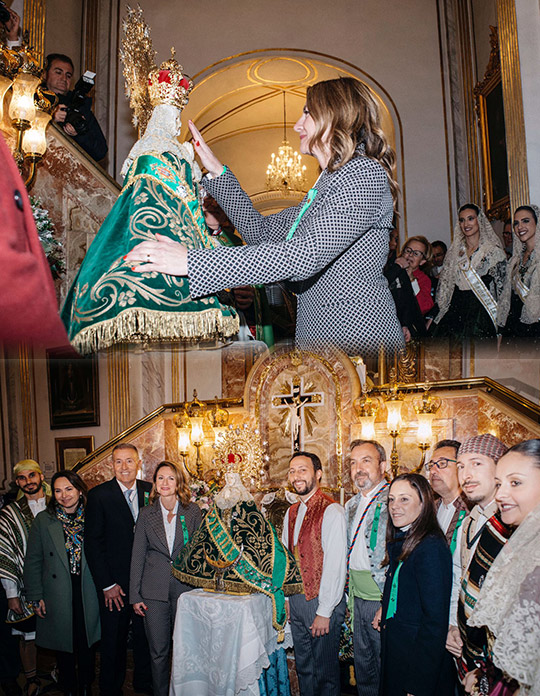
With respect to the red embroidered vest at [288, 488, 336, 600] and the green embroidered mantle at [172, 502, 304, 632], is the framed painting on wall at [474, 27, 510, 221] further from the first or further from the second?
the green embroidered mantle at [172, 502, 304, 632]

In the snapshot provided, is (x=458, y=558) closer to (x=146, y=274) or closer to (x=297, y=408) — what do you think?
(x=146, y=274)

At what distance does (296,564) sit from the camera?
12.5ft

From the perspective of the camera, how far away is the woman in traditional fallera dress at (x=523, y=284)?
3768 millimetres

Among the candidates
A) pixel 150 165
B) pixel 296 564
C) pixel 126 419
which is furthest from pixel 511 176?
pixel 150 165

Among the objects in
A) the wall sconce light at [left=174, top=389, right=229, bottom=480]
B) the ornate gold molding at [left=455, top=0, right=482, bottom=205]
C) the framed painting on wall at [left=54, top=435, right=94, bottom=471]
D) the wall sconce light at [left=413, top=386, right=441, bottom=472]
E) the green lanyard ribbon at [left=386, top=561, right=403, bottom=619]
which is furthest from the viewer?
the ornate gold molding at [left=455, top=0, right=482, bottom=205]

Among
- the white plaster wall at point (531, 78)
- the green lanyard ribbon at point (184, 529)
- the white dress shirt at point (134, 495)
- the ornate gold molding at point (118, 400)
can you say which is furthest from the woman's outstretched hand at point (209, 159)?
the ornate gold molding at point (118, 400)

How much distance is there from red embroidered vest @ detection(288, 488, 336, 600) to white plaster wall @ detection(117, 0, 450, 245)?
220 inches

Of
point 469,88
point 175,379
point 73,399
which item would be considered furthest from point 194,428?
point 469,88

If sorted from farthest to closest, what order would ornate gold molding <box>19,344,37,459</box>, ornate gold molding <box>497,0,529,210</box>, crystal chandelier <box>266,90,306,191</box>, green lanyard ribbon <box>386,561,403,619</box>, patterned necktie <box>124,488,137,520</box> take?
1. crystal chandelier <box>266,90,306,191</box>
2. ornate gold molding <box>19,344,37,459</box>
3. ornate gold molding <box>497,0,529,210</box>
4. patterned necktie <box>124,488,137,520</box>
5. green lanyard ribbon <box>386,561,403,619</box>

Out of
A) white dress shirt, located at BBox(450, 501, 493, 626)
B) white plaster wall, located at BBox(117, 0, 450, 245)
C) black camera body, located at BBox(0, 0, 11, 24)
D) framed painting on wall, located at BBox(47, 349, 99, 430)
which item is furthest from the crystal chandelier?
white dress shirt, located at BBox(450, 501, 493, 626)

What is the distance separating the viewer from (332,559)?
3.87m

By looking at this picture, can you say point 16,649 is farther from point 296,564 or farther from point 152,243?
point 152,243

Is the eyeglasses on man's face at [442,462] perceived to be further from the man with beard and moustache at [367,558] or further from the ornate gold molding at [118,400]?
the ornate gold molding at [118,400]

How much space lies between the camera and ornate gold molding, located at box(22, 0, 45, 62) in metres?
A: 6.82
